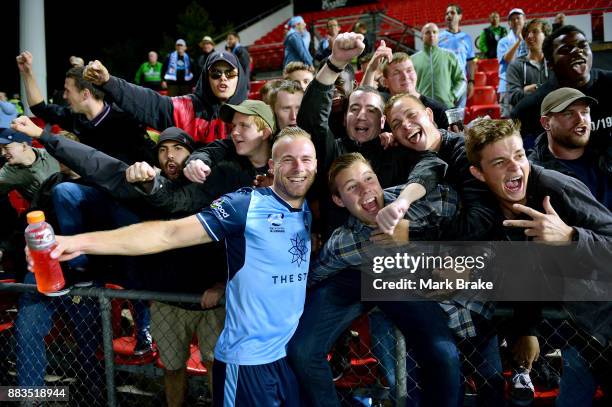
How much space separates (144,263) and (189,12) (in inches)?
865

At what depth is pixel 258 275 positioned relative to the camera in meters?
2.43

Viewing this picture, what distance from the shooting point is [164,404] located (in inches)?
154

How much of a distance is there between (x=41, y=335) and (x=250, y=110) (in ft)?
7.04

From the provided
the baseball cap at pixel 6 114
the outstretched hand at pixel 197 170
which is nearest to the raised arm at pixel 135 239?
the outstretched hand at pixel 197 170

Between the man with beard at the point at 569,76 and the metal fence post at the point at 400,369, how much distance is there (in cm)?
183

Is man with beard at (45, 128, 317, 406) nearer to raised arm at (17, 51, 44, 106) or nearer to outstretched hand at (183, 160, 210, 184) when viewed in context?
outstretched hand at (183, 160, 210, 184)

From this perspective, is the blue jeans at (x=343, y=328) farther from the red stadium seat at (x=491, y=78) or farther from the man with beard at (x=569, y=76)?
the red stadium seat at (x=491, y=78)

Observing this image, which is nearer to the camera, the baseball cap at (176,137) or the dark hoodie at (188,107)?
the baseball cap at (176,137)

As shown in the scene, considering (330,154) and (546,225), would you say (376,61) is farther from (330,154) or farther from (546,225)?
(546,225)

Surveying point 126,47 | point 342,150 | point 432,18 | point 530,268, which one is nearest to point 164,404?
point 342,150

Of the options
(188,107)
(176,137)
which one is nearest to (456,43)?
(188,107)

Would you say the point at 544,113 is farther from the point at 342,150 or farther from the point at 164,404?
the point at 164,404

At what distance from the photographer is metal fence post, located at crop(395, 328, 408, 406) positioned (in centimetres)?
243

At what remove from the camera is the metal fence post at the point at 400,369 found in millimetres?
2426
